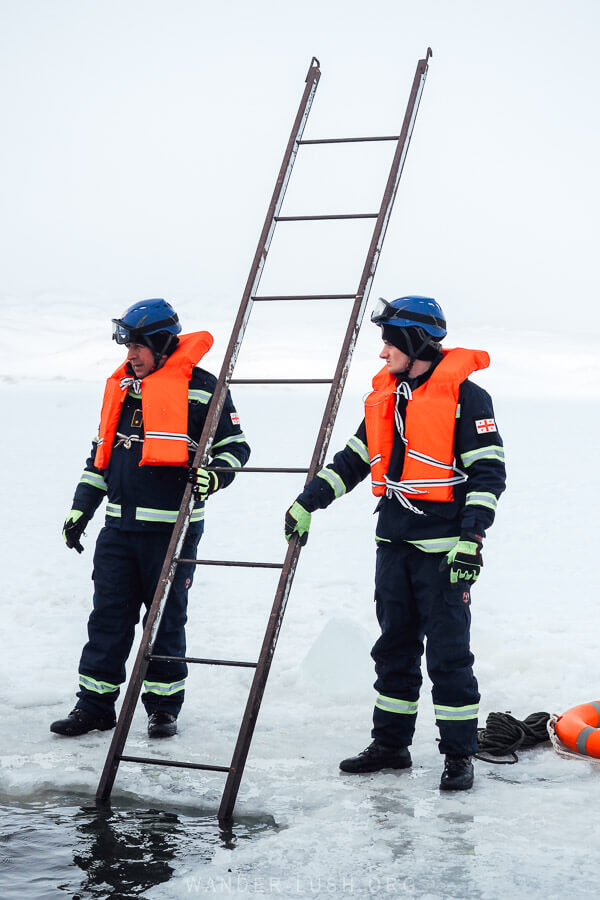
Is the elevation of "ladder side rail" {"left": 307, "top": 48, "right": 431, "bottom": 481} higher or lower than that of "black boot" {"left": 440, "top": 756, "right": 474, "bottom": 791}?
higher

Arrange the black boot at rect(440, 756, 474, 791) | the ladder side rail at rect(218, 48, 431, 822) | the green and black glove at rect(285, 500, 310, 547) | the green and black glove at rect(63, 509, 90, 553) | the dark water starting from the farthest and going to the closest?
1. the green and black glove at rect(63, 509, 90, 553)
2. the green and black glove at rect(285, 500, 310, 547)
3. the black boot at rect(440, 756, 474, 791)
4. the ladder side rail at rect(218, 48, 431, 822)
5. the dark water

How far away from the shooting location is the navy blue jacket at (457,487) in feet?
12.5

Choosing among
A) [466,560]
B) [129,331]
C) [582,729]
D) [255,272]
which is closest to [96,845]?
[466,560]

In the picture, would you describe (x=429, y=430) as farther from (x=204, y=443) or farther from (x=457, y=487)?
(x=204, y=443)

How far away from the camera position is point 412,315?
13.3ft

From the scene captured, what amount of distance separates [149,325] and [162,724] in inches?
75.3

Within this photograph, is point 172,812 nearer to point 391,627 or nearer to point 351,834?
point 351,834

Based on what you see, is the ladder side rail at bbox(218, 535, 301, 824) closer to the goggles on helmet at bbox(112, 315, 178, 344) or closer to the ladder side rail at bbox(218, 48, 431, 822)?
the ladder side rail at bbox(218, 48, 431, 822)

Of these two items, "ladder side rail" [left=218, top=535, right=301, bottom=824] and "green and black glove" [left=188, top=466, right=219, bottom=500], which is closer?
"ladder side rail" [left=218, top=535, right=301, bottom=824]

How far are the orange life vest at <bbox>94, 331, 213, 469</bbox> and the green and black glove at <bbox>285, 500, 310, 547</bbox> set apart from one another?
704 millimetres

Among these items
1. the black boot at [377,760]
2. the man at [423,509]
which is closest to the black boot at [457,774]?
the man at [423,509]

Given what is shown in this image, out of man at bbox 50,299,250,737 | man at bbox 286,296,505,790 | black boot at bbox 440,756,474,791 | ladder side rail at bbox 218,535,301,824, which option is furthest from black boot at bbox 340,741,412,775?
man at bbox 50,299,250,737

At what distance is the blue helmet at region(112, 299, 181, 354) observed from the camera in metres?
4.55

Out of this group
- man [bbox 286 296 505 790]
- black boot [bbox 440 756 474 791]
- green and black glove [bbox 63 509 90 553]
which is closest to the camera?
black boot [bbox 440 756 474 791]
